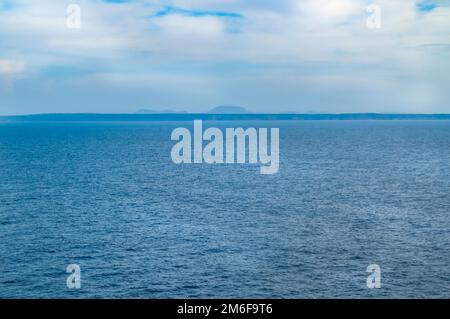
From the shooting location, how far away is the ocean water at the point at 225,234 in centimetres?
4366

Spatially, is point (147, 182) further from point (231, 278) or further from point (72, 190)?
point (231, 278)

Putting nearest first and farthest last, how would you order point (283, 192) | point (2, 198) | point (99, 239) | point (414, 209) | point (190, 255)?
point (190, 255)
point (99, 239)
point (414, 209)
point (2, 198)
point (283, 192)

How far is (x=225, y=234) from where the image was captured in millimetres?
59344

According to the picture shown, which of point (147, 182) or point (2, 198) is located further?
point (147, 182)

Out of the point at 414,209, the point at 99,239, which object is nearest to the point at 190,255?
the point at 99,239

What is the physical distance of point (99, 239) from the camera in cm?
5772

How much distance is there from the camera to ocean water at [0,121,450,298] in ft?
143

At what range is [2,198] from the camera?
264ft

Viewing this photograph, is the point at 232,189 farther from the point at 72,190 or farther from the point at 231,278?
the point at 231,278

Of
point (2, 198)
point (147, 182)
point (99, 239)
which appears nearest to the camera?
point (99, 239)
